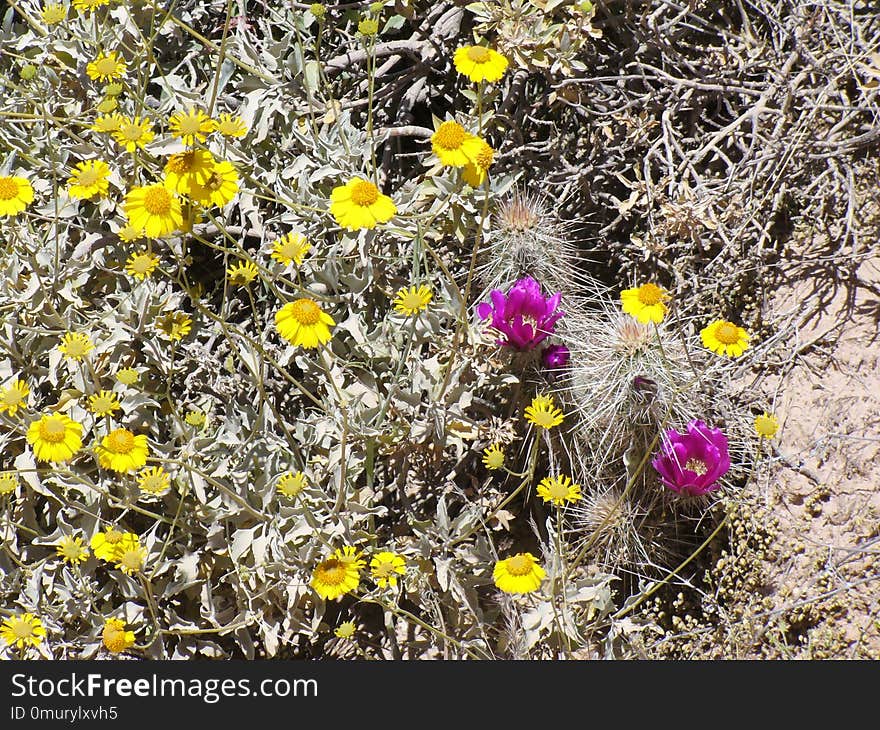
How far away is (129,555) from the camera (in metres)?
2.01

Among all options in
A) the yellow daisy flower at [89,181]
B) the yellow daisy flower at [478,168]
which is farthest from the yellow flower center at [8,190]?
the yellow daisy flower at [478,168]

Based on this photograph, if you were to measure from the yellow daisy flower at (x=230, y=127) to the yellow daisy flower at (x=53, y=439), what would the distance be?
770 millimetres

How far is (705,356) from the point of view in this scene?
2.43m

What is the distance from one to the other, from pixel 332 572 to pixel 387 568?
165 mm

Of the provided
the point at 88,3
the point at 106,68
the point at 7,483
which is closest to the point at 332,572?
the point at 7,483

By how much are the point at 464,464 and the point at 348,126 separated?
905 mm

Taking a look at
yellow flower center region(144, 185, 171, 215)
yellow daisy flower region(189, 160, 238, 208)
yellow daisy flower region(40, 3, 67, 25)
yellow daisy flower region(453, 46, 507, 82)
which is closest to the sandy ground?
yellow daisy flower region(453, 46, 507, 82)

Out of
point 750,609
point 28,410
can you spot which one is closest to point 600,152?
point 750,609

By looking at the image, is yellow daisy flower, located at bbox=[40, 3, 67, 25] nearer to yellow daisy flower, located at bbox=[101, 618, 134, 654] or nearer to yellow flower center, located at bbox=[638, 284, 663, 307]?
yellow daisy flower, located at bbox=[101, 618, 134, 654]

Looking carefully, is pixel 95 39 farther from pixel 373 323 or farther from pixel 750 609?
pixel 750 609

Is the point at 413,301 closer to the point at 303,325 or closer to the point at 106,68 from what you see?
the point at 303,325

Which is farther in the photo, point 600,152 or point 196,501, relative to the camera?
point 600,152

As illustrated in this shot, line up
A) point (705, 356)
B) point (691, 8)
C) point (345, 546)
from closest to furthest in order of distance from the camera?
point (345, 546) → point (705, 356) → point (691, 8)

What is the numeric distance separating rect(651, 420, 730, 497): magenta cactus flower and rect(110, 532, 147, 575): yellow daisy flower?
3.81 ft
